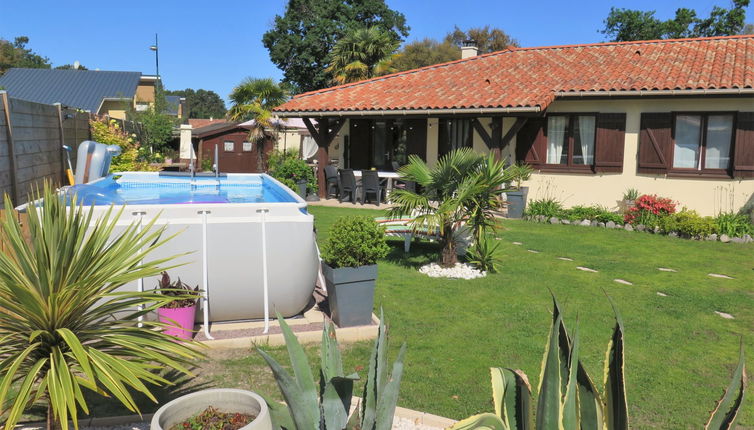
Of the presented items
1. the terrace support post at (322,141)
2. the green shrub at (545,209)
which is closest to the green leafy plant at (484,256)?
the green shrub at (545,209)

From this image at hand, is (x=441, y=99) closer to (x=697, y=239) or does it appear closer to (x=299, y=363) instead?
(x=697, y=239)

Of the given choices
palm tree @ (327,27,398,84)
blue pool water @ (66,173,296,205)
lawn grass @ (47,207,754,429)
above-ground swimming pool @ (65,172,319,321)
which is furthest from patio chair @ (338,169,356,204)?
palm tree @ (327,27,398,84)

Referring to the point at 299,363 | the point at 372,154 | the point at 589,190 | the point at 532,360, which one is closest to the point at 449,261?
the point at 532,360

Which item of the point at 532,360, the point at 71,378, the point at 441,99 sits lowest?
the point at 532,360

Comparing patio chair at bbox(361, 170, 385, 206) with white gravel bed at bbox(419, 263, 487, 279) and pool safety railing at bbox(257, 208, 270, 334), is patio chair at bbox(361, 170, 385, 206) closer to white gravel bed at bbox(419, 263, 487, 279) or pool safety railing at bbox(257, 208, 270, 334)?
white gravel bed at bbox(419, 263, 487, 279)

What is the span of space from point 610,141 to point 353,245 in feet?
34.8

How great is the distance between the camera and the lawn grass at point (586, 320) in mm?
4508

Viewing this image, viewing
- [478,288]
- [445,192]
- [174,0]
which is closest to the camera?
[478,288]

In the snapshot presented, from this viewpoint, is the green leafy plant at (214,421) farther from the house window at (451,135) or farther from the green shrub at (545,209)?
the house window at (451,135)

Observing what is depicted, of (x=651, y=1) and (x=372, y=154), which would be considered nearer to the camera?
(x=372, y=154)

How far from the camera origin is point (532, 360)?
5133mm

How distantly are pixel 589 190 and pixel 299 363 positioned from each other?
1331cm

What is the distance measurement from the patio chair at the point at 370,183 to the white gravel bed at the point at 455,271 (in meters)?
7.00

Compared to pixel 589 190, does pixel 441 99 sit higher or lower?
higher
